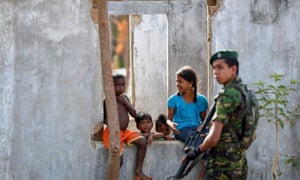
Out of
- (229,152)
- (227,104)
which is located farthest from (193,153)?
(227,104)

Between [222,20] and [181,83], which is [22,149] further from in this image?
[222,20]

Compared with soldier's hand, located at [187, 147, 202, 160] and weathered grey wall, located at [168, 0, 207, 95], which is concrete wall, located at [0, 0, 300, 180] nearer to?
soldier's hand, located at [187, 147, 202, 160]

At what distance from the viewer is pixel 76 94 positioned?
25.4ft

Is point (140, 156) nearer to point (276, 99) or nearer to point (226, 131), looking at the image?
point (276, 99)

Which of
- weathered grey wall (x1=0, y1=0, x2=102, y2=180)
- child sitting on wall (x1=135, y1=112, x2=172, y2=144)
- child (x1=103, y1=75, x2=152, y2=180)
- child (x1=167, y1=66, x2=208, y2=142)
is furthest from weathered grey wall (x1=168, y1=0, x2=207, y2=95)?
weathered grey wall (x1=0, y1=0, x2=102, y2=180)

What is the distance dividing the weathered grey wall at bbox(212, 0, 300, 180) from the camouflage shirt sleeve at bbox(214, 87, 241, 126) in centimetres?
211

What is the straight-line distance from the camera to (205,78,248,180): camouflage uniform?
5.60m

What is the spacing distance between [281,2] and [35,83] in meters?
2.79

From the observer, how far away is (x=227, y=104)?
5.54 metres

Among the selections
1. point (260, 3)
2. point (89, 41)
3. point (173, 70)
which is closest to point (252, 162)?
point (260, 3)

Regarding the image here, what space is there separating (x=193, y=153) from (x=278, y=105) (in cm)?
233

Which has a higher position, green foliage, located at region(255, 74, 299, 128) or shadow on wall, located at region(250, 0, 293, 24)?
shadow on wall, located at region(250, 0, 293, 24)

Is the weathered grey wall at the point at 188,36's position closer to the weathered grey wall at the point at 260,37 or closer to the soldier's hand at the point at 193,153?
the weathered grey wall at the point at 260,37

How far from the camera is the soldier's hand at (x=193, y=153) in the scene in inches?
221
